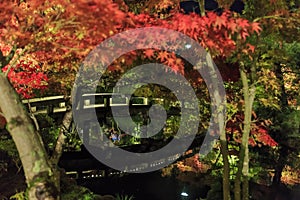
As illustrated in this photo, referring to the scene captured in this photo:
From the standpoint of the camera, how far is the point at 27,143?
462cm

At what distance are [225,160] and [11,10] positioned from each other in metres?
5.17

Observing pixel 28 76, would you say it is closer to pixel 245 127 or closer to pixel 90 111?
pixel 245 127

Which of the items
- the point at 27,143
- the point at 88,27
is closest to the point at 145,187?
the point at 27,143

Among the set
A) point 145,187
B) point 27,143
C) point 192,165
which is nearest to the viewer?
point 27,143

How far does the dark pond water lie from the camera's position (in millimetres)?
13773

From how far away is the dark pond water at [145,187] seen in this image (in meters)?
13.8

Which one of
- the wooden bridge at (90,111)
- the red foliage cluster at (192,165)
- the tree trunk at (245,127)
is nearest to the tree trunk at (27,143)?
the tree trunk at (245,127)

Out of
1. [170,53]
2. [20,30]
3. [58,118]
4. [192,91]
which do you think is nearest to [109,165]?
[58,118]

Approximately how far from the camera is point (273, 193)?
45.0 ft

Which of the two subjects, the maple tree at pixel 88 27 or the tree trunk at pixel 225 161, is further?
the tree trunk at pixel 225 161

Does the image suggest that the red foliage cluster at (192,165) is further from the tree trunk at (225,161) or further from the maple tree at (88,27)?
the maple tree at (88,27)

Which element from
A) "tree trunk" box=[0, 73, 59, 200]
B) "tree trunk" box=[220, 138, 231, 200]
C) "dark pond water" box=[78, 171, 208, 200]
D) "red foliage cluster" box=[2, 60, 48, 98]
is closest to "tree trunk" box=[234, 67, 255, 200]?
"tree trunk" box=[220, 138, 231, 200]

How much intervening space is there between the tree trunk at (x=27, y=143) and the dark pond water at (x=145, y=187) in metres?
9.00

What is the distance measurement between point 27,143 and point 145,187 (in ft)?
35.6
